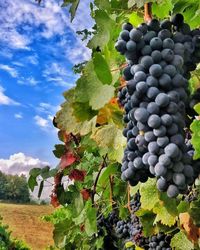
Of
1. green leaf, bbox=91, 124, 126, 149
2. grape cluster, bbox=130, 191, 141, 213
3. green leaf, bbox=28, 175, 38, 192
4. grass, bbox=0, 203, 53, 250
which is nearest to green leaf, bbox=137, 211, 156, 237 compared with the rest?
grape cluster, bbox=130, 191, 141, 213

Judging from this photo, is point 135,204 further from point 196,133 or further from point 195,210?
point 196,133

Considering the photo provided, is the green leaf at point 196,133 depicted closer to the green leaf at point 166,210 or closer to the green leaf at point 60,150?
the green leaf at point 166,210

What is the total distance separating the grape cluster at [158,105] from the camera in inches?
50.0

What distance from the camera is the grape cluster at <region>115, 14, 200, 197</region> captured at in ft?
4.17

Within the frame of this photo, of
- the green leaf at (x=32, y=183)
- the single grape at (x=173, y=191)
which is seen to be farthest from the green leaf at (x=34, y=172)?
the single grape at (x=173, y=191)

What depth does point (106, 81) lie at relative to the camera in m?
1.59

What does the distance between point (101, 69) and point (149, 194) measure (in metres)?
0.57

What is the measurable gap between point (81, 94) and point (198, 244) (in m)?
0.82

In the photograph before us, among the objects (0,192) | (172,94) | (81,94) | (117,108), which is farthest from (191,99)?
(0,192)

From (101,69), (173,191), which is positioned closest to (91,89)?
(101,69)

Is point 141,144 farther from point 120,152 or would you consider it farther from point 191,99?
point 120,152

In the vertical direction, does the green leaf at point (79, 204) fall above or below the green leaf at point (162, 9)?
below

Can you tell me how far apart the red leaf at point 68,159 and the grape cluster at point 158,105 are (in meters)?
1.53

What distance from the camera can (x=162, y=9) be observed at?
173 cm
